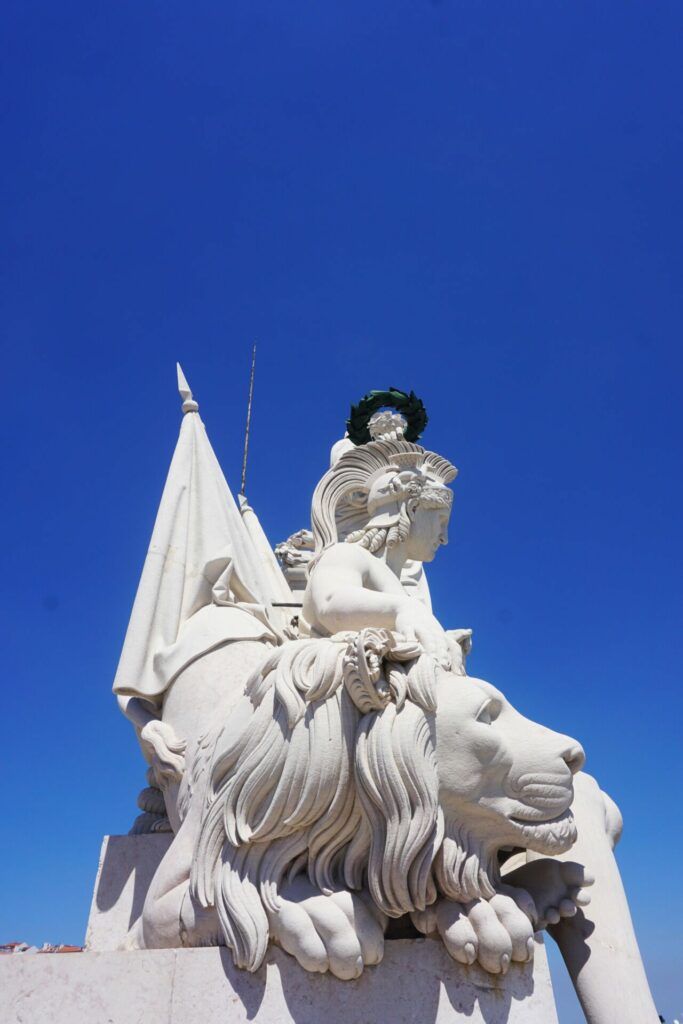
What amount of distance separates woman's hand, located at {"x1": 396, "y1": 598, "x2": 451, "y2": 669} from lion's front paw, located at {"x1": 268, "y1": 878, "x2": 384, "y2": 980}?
106 centimetres

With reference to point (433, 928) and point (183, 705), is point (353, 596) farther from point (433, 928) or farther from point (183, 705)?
point (433, 928)

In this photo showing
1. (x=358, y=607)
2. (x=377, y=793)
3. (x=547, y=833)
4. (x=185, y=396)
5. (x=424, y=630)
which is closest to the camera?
(x=377, y=793)

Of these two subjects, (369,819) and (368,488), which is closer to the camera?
(369,819)

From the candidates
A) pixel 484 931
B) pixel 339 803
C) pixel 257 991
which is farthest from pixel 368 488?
pixel 257 991

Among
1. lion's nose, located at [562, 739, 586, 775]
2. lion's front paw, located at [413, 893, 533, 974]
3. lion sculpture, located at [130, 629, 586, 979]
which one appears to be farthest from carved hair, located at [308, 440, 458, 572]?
lion's front paw, located at [413, 893, 533, 974]

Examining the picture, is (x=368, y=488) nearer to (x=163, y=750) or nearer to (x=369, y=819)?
(x=163, y=750)

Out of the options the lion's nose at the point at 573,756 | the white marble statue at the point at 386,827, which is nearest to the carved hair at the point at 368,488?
the white marble statue at the point at 386,827

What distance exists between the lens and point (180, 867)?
3.06 m

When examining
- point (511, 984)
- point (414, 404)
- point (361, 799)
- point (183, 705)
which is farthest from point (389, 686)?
point (414, 404)

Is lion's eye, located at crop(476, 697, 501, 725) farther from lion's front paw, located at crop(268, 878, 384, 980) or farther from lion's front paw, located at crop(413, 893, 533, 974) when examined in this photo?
lion's front paw, located at crop(268, 878, 384, 980)

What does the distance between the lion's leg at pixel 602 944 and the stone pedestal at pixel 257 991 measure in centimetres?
28

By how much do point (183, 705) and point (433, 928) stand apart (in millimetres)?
1750

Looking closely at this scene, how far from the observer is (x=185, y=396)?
5.90 metres

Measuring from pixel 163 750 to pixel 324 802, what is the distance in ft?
4.09
